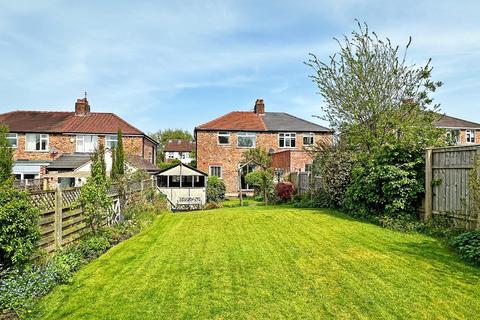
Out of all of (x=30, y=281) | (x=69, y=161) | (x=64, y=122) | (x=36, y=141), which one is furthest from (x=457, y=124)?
(x=30, y=281)

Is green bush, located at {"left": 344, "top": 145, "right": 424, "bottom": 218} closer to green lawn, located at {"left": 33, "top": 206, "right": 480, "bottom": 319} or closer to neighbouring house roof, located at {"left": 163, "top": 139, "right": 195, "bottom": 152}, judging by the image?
green lawn, located at {"left": 33, "top": 206, "right": 480, "bottom": 319}

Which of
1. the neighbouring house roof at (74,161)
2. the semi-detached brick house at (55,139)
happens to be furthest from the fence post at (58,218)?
the semi-detached brick house at (55,139)

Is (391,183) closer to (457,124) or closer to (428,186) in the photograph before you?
(428,186)

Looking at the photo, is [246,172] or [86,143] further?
[246,172]

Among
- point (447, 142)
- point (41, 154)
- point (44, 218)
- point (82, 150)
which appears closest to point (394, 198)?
point (447, 142)

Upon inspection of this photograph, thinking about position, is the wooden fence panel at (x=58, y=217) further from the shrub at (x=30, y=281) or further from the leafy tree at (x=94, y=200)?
the shrub at (x=30, y=281)

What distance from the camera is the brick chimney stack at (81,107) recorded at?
35312 millimetres

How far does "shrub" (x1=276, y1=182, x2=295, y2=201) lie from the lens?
22.3 m

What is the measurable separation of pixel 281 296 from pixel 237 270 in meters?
1.57

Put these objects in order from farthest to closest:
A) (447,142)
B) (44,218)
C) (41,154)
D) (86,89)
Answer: (86,89)
(41,154)
(447,142)
(44,218)

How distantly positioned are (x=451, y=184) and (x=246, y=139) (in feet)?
86.7

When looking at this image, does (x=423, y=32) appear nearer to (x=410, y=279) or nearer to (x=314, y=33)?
(x=314, y=33)

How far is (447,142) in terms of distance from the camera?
1313cm

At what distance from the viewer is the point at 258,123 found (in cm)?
3622
